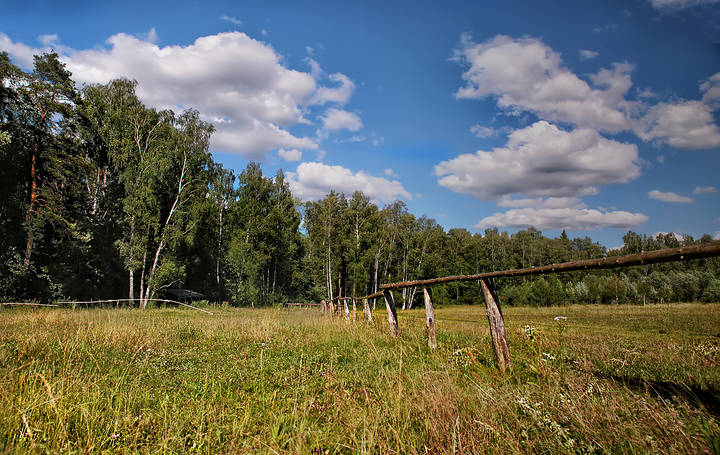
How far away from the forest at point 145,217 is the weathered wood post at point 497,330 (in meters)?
12.2

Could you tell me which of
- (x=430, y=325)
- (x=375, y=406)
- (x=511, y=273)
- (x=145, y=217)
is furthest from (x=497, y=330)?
(x=145, y=217)

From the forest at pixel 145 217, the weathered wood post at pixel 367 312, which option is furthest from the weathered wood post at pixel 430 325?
the forest at pixel 145 217

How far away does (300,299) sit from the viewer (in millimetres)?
48719

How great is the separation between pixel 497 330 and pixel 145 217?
30461 mm

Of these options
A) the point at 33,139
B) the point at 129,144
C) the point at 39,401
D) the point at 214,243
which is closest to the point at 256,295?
the point at 214,243

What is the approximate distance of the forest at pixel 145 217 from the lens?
22.5 m

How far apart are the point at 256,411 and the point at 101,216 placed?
109 ft

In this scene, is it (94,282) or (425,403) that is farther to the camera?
(94,282)

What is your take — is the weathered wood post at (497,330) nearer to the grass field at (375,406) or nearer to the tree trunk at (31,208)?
the grass field at (375,406)

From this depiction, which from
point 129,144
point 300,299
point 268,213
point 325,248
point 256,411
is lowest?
point 300,299

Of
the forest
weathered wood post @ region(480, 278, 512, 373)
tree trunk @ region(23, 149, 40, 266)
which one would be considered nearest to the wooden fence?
weathered wood post @ region(480, 278, 512, 373)

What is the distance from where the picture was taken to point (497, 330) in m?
4.18

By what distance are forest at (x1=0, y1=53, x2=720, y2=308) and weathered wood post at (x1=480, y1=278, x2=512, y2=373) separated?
12.2m

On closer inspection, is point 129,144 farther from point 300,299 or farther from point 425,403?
point 425,403
